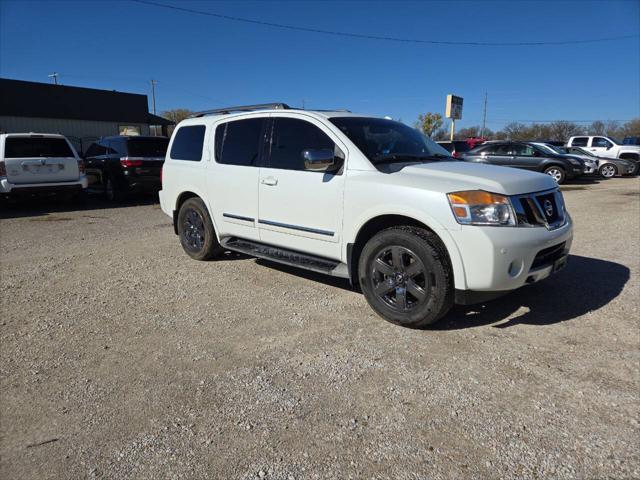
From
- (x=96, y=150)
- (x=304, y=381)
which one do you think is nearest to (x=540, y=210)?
(x=304, y=381)

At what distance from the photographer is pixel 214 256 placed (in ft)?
19.9

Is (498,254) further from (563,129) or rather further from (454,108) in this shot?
A: (563,129)

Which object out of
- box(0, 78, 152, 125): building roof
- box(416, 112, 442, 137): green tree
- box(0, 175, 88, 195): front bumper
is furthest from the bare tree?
box(0, 175, 88, 195): front bumper

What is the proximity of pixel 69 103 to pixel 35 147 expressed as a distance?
2598 centimetres

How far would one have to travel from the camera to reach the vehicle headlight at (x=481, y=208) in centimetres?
344

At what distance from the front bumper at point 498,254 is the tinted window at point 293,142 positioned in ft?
5.43

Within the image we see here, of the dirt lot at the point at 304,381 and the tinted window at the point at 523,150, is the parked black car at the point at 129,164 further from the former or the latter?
the tinted window at the point at 523,150

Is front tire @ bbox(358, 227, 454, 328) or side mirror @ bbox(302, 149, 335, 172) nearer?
front tire @ bbox(358, 227, 454, 328)

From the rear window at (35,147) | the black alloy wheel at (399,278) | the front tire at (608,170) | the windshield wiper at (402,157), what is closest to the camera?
the black alloy wheel at (399,278)

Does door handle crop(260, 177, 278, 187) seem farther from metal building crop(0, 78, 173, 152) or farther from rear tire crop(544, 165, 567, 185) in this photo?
metal building crop(0, 78, 173, 152)

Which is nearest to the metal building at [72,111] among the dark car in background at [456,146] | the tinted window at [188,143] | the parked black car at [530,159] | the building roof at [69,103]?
the building roof at [69,103]

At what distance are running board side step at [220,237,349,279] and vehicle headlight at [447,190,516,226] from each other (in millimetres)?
1227

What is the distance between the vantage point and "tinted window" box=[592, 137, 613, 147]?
71.2 ft

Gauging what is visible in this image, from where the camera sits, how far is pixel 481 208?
346 cm
